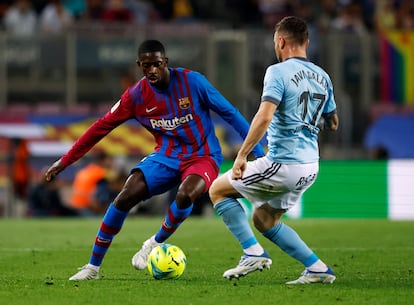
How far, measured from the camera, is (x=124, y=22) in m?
21.8

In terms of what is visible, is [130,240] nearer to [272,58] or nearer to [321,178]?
[321,178]

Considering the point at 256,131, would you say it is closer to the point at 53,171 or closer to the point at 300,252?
the point at 300,252

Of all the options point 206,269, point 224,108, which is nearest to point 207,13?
point 206,269

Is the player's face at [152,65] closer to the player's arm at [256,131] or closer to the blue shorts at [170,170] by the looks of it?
the blue shorts at [170,170]

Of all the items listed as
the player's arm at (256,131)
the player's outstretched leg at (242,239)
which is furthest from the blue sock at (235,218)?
the player's arm at (256,131)

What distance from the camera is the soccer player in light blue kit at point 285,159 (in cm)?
794

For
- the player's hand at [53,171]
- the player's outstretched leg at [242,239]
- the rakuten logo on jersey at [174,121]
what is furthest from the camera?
the rakuten logo on jersey at [174,121]

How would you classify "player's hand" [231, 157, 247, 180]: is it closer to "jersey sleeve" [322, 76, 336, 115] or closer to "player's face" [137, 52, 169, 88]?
"jersey sleeve" [322, 76, 336, 115]

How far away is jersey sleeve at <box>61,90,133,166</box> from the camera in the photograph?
927 cm

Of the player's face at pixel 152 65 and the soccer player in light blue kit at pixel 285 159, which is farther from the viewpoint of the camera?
the player's face at pixel 152 65

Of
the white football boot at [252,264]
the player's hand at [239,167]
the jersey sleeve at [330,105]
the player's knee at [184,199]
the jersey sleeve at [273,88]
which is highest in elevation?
the jersey sleeve at [273,88]

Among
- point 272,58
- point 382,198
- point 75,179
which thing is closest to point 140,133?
point 75,179

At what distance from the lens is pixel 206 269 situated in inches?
387

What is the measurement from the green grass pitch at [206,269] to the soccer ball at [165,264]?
0.10 meters
